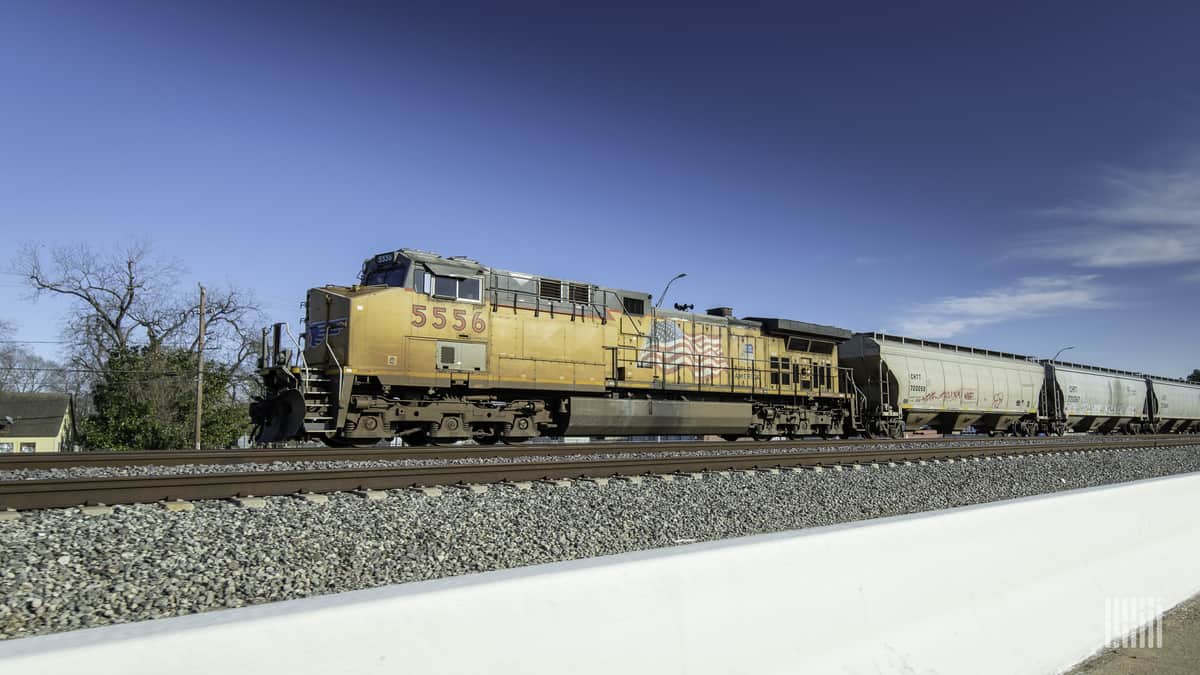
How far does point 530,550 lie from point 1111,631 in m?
3.77

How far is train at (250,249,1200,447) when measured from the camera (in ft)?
41.4

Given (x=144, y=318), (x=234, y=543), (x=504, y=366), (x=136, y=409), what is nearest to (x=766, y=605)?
(x=234, y=543)

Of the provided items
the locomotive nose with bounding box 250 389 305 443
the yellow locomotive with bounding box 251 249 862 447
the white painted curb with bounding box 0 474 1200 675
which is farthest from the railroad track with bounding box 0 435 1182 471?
the white painted curb with bounding box 0 474 1200 675

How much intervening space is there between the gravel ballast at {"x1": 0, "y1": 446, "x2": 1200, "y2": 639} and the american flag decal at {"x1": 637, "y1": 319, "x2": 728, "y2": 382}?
292 inches

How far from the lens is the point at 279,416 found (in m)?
12.6

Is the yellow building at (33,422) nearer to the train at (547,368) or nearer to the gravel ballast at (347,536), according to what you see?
the train at (547,368)

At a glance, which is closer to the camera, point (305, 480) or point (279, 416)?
point (305, 480)

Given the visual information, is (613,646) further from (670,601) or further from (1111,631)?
(1111,631)

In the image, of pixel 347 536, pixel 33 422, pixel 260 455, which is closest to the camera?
pixel 347 536

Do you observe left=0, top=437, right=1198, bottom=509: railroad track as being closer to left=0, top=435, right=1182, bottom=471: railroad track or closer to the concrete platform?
left=0, top=435, right=1182, bottom=471: railroad track

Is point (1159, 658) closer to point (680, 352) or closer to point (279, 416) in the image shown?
point (279, 416)

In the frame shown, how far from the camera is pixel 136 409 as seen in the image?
85.3 feet
